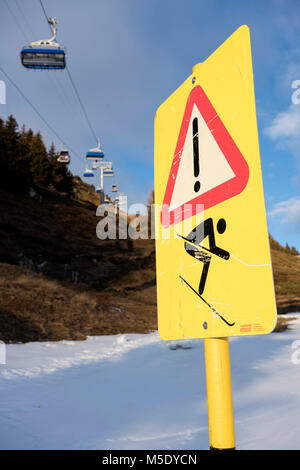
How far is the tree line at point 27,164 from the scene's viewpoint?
36.9 metres

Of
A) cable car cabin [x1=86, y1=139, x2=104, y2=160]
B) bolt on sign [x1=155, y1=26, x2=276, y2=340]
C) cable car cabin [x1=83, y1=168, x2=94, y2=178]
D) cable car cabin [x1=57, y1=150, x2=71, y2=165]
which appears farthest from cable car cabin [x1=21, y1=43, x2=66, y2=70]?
cable car cabin [x1=83, y1=168, x2=94, y2=178]

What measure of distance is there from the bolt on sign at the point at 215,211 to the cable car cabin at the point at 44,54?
12.1m

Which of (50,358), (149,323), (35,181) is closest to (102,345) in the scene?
(50,358)

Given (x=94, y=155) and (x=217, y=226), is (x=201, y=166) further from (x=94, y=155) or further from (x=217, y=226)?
(x=94, y=155)

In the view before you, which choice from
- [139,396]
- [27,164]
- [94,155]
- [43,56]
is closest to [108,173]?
[94,155]

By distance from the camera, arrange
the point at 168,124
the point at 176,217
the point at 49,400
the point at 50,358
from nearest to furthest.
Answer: the point at 176,217, the point at 168,124, the point at 49,400, the point at 50,358

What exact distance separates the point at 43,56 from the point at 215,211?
42.6ft

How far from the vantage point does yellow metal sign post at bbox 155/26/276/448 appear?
3.27 feet

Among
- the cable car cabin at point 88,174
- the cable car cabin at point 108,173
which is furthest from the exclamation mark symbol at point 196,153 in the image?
the cable car cabin at point 88,174

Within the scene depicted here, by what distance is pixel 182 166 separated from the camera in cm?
138

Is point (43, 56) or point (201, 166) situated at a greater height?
point (43, 56)

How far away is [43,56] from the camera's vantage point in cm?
1165
